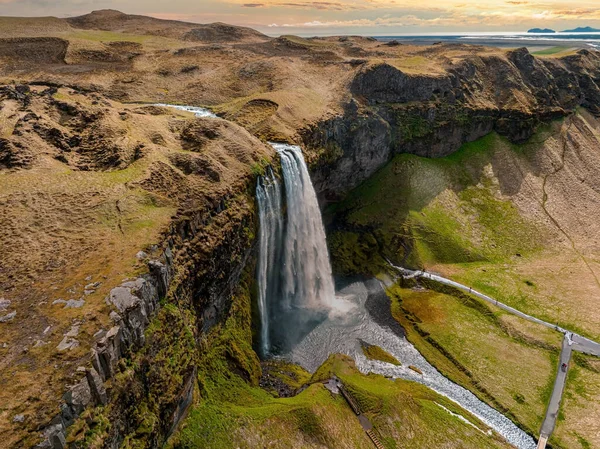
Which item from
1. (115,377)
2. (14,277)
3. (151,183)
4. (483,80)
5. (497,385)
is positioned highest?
(483,80)

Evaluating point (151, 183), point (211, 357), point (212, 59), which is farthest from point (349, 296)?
point (212, 59)

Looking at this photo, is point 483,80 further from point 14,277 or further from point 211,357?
point 14,277

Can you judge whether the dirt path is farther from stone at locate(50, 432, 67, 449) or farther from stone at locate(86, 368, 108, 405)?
stone at locate(50, 432, 67, 449)

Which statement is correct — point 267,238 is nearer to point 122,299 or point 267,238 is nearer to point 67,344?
point 122,299

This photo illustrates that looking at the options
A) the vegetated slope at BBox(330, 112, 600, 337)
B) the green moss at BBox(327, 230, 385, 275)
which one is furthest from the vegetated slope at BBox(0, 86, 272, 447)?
the vegetated slope at BBox(330, 112, 600, 337)

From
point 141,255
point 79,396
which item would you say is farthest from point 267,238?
point 79,396

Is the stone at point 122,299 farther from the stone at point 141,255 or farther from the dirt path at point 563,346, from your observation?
the dirt path at point 563,346
